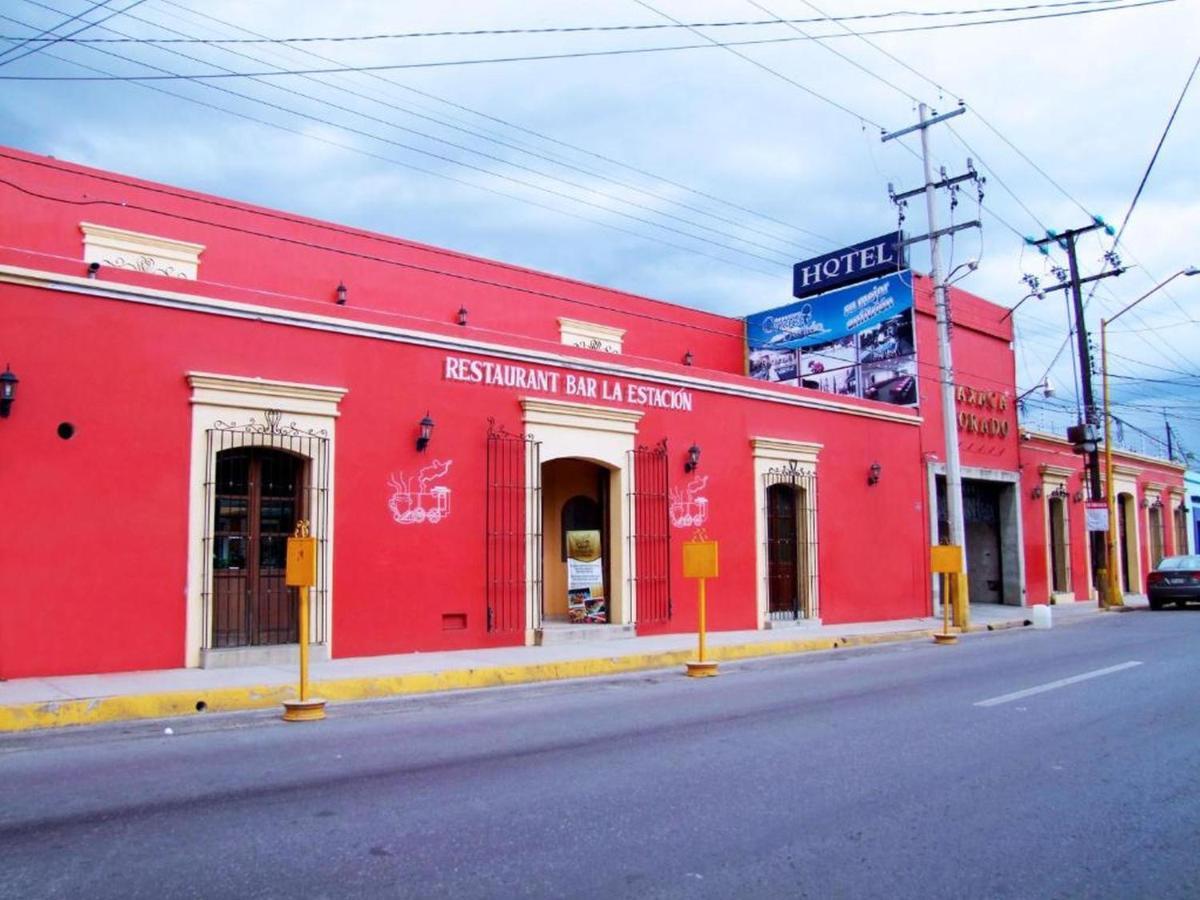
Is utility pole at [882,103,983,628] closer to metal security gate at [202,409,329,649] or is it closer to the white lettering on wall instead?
the white lettering on wall

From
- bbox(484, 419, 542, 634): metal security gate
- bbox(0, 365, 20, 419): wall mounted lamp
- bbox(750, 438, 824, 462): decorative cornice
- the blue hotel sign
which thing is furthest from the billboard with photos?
bbox(0, 365, 20, 419): wall mounted lamp

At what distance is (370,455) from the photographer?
12.8 metres

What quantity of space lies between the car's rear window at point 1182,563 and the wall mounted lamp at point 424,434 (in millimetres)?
→ 20888

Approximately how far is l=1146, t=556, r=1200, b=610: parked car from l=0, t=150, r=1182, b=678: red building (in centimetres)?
746

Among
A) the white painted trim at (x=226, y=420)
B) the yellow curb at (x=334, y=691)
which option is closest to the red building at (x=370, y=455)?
the white painted trim at (x=226, y=420)

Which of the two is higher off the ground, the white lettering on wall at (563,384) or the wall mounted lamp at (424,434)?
the white lettering on wall at (563,384)

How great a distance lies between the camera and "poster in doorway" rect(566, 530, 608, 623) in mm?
15469

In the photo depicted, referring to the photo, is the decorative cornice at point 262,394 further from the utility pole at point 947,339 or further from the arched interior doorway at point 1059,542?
the arched interior doorway at point 1059,542

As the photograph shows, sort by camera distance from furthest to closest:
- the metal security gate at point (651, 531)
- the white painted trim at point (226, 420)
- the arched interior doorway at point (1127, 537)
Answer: the arched interior doorway at point (1127, 537)
the metal security gate at point (651, 531)
the white painted trim at point (226, 420)

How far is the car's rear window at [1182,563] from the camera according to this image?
24.8 m

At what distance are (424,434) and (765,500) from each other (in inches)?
288

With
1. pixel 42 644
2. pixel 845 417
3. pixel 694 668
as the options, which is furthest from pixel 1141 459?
pixel 42 644

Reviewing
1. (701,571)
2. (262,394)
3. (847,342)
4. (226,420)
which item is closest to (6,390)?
(226,420)

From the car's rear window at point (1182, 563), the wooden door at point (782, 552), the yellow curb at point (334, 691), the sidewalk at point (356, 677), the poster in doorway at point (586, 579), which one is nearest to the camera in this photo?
the yellow curb at point (334, 691)
